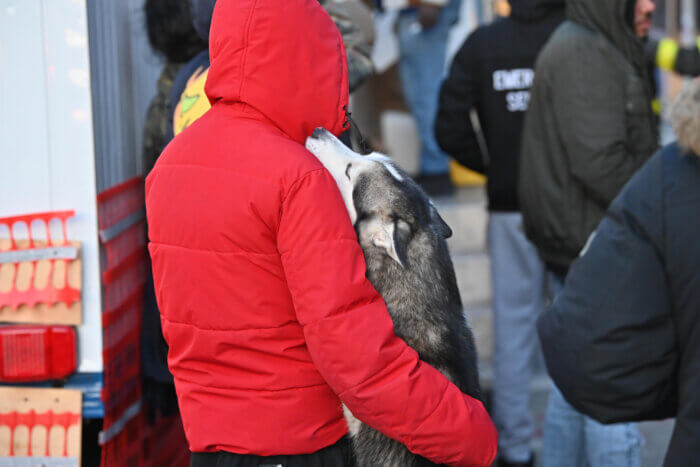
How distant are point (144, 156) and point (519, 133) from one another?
2144 mm

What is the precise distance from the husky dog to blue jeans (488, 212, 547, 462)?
2.61 meters

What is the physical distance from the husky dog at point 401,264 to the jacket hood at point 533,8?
2734mm

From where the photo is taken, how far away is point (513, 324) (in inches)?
184

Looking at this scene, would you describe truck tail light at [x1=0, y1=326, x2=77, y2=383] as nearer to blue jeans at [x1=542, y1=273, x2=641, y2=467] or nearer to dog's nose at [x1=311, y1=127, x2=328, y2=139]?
dog's nose at [x1=311, y1=127, x2=328, y2=139]

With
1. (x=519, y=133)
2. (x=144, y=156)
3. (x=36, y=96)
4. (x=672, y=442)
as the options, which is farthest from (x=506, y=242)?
(x=36, y=96)

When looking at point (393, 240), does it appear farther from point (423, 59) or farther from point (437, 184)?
point (437, 184)

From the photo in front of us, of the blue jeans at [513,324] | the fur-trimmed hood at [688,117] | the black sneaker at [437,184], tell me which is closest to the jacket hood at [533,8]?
the blue jeans at [513,324]

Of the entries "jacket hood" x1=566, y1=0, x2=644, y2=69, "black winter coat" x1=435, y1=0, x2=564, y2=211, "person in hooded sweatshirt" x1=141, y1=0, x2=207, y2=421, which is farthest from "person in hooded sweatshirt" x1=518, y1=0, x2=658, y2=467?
"person in hooded sweatshirt" x1=141, y1=0, x2=207, y2=421

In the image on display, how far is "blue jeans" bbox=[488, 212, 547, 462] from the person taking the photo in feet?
15.0

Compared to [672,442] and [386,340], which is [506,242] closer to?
[672,442]

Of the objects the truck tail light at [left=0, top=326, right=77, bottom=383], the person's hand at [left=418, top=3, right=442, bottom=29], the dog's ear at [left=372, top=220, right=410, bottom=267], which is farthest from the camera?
the person's hand at [left=418, top=3, right=442, bottom=29]

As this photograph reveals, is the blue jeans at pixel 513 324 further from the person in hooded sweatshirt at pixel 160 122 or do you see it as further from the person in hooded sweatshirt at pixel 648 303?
the person in hooded sweatshirt at pixel 648 303

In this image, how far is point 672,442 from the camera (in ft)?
7.11

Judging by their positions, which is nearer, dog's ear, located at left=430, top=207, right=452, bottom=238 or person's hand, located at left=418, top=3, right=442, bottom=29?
dog's ear, located at left=430, top=207, right=452, bottom=238
